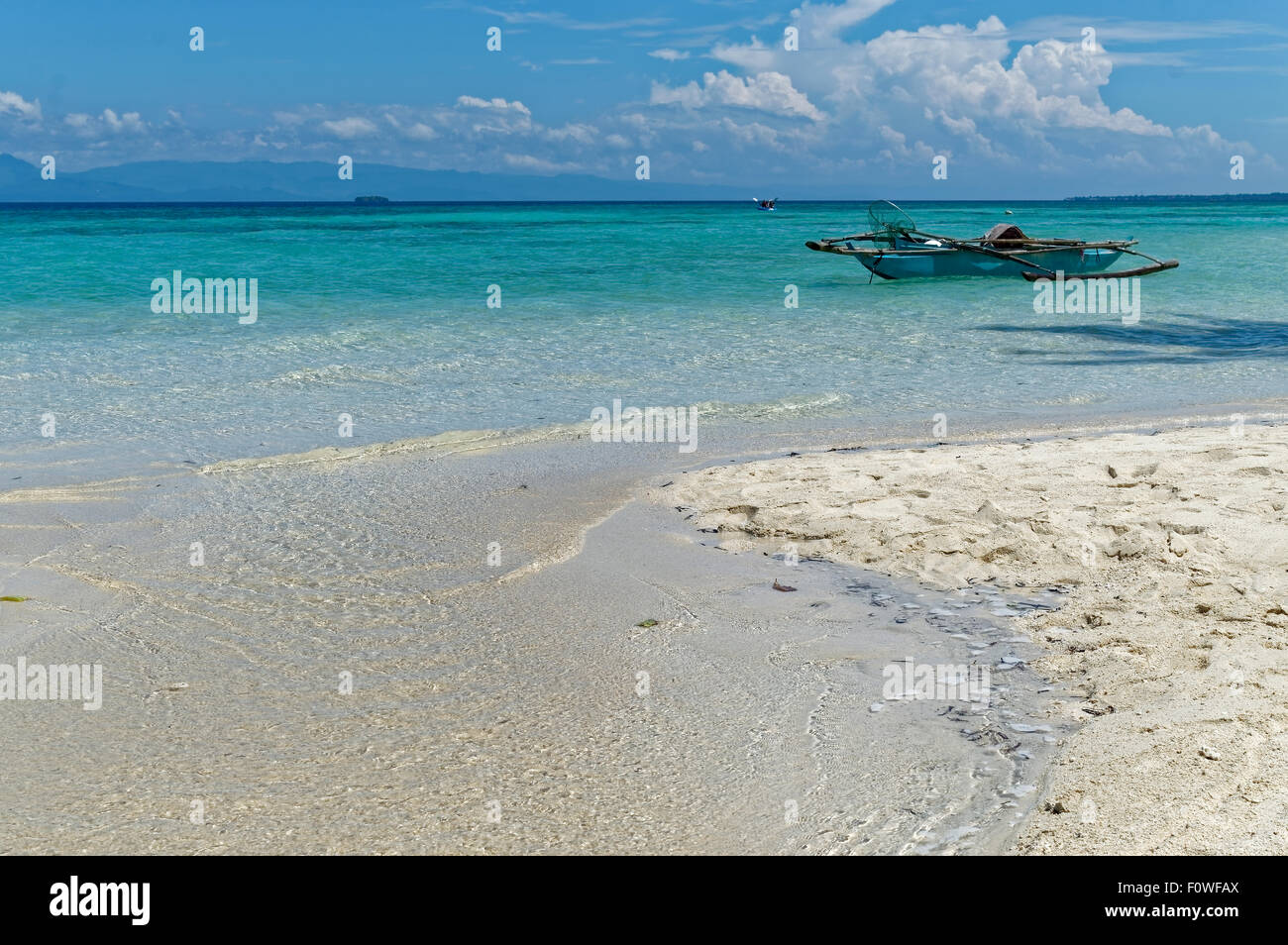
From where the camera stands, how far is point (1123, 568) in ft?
20.4

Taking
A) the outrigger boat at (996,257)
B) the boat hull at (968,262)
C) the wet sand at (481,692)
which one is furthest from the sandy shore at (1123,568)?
the boat hull at (968,262)

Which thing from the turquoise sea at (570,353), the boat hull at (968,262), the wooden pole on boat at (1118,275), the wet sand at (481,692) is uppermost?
the boat hull at (968,262)

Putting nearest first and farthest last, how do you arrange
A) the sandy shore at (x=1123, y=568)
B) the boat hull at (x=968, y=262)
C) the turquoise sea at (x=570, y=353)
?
the sandy shore at (x=1123, y=568), the turquoise sea at (x=570, y=353), the boat hull at (x=968, y=262)

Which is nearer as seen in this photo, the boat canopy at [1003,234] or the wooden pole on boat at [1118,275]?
the wooden pole on boat at [1118,275]

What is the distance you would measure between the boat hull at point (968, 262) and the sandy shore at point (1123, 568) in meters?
17.4

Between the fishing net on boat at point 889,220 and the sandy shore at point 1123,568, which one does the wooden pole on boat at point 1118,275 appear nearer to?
the fishing net on boat at point 889,220

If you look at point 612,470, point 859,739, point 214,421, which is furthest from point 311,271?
point 859,739

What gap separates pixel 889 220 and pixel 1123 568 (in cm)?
2466

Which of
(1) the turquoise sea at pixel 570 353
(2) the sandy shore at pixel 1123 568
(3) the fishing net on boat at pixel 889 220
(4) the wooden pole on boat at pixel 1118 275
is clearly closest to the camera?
(2) the sandy shore at pixel 1123 568

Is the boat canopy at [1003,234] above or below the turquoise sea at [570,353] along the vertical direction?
above

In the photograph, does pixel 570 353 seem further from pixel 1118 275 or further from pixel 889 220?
pixel 889 220

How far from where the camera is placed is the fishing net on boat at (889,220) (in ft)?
94.5

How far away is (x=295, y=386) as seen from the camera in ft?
43.5
